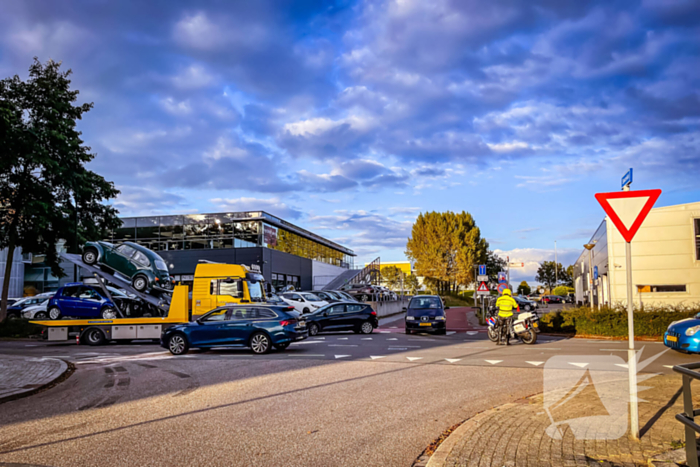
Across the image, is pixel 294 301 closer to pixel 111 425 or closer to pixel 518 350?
pixel 518 350

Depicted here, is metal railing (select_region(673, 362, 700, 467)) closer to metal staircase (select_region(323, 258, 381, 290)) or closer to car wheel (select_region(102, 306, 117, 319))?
car wheel (select_region(102, 306, 117, 319))

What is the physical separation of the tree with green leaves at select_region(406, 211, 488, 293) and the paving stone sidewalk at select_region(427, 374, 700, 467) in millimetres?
60621

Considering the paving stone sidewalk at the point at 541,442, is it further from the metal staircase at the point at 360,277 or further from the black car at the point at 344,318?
the metal staircase at the point at 360,277

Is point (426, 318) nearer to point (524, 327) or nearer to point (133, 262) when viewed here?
point (524, 327)

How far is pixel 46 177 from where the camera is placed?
2717 centimetres

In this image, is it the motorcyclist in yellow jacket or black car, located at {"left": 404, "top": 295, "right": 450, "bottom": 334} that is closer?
the motorcyclist in yellow jacket

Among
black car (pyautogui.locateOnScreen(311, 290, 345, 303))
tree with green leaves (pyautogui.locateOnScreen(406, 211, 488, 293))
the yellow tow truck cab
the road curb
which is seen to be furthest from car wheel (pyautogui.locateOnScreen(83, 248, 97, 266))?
tree with green leaves (pyautogui.locateOnScreen(406, 211, 488, 293))

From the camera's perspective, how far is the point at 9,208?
2655 cm

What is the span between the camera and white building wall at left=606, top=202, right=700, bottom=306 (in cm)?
2583

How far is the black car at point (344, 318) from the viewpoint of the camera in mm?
23281

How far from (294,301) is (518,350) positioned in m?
17.8

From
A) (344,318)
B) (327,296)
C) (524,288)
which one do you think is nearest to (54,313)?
(344,318)

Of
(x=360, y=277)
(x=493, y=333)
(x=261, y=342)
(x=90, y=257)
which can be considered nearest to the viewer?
(x=261, y=342)

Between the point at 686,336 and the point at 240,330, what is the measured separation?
11360 mm
